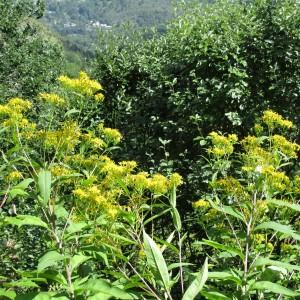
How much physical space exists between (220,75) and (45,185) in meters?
4.66

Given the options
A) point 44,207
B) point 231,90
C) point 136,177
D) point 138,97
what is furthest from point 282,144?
point 138,97

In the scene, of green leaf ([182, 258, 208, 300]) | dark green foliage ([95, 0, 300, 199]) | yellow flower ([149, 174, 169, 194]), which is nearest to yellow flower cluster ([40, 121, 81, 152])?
yellow flower ([149, 174, 169, 194])

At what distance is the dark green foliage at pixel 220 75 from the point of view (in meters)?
6.34

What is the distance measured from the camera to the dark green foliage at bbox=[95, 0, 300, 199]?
20.8 feet

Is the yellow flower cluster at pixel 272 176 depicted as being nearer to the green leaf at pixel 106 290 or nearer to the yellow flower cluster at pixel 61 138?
the green leaf at pixel 106 290

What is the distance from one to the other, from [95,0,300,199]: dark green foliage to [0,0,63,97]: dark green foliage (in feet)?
19.9

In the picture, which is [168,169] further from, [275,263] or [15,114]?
[275,263]

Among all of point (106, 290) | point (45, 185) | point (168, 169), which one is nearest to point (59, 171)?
point (45, 185)

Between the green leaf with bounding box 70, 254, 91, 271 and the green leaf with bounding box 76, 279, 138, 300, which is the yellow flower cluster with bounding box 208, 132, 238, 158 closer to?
the green leaf with bounding box 70, 254, 91, 271

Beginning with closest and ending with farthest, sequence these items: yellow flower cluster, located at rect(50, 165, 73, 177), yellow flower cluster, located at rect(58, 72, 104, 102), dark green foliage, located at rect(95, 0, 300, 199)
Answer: yellow flower cluster, located at rect(50, 165, 73, 177)
yellow flower cluster, located at rect(58, 72, 104, 102)
dark green foliage, located at rect(95, 0, 300, 199)

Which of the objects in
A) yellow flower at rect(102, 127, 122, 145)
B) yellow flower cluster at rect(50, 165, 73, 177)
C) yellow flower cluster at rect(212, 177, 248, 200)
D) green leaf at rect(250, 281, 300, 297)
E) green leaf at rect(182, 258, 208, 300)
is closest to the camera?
green leaf at rect(182, 258, 208, 300)

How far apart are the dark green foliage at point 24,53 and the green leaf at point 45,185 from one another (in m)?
9.92

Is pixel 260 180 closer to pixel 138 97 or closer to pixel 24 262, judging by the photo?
pixel 24 262

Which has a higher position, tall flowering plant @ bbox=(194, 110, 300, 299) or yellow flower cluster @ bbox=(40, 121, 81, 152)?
yellow flower cluster @ bbox=(40, 121, 81, 152)
